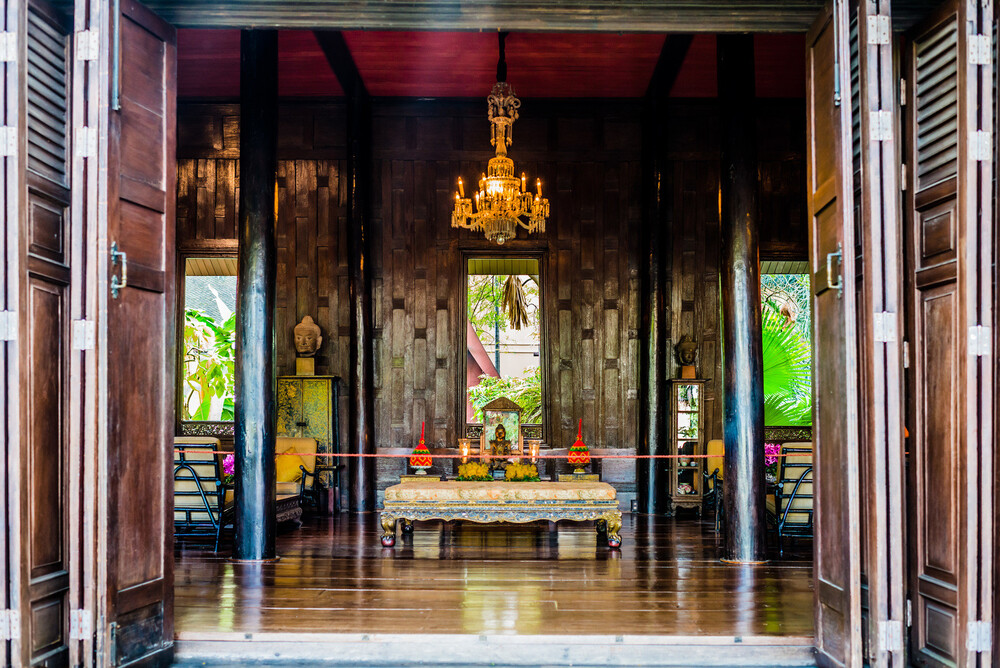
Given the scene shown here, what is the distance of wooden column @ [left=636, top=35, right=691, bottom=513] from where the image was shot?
10.0m

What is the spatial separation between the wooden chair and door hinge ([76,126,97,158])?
3684 mm

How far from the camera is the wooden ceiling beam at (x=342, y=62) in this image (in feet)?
29.3

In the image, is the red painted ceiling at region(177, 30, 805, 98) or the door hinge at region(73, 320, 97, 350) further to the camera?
the red painted ceiling at region(177, 30, 805, 98)

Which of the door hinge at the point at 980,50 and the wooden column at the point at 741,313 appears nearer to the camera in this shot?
the door hinge at the point at 980,50

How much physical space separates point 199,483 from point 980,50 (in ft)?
19.7

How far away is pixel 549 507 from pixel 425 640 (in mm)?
2926

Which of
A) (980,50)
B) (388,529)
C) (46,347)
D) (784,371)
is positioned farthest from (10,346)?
(784,371)

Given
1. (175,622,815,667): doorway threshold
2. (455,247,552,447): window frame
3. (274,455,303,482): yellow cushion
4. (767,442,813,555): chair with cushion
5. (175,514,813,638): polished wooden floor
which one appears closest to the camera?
(175,622,815,667): doorway threshold

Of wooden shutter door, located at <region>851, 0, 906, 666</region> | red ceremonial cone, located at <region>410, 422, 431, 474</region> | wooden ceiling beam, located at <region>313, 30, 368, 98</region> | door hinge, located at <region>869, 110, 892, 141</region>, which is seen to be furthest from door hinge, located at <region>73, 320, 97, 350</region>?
wooden ceiling beam, located at <region>313, 30, 368, 98</region>

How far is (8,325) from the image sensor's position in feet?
11.5

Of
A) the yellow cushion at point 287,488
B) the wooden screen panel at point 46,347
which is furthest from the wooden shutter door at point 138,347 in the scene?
the yellow cushion at point 287,488

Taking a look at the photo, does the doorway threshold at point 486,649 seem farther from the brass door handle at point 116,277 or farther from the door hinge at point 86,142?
the door hinge at point 86,142

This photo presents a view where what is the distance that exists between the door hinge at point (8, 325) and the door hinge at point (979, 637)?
387cm

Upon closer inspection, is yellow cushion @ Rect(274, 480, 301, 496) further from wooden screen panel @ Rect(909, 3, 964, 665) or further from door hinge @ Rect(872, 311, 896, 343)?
door hinge @ Rect(872, 311, 896, 343)
